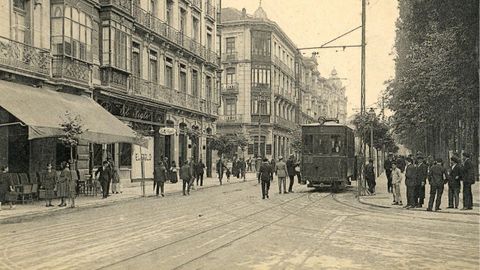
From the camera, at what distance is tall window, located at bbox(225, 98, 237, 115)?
60.8 metres

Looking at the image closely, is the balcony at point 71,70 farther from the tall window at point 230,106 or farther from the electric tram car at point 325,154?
the tall window at point 230,106

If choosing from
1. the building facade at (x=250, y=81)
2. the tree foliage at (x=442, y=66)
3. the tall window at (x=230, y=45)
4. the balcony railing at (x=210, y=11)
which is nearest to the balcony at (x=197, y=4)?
the balcony railing at (x=210, y=11)

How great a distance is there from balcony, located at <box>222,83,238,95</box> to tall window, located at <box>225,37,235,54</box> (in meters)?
3.72

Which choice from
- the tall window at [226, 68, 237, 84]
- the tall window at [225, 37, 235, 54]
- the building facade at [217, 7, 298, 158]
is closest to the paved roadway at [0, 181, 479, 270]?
the building facade at [217, 7, 298, 158]

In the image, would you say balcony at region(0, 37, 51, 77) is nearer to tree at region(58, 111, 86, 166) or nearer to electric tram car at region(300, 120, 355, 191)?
tree at region(58, 111, 86, 166)

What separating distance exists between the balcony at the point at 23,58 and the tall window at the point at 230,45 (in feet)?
135

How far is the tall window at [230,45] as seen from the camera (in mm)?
60825

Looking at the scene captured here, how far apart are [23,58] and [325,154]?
1316 centimetres

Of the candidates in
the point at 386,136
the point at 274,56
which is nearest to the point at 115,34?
the point at 386,136

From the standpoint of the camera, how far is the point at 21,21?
19.9 metres

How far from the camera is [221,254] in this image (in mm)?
8742

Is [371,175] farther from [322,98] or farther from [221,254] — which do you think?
[322,98]

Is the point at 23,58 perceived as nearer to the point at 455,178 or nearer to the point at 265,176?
the point at 265,176

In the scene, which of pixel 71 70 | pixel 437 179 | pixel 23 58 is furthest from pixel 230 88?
pixel 437 179
